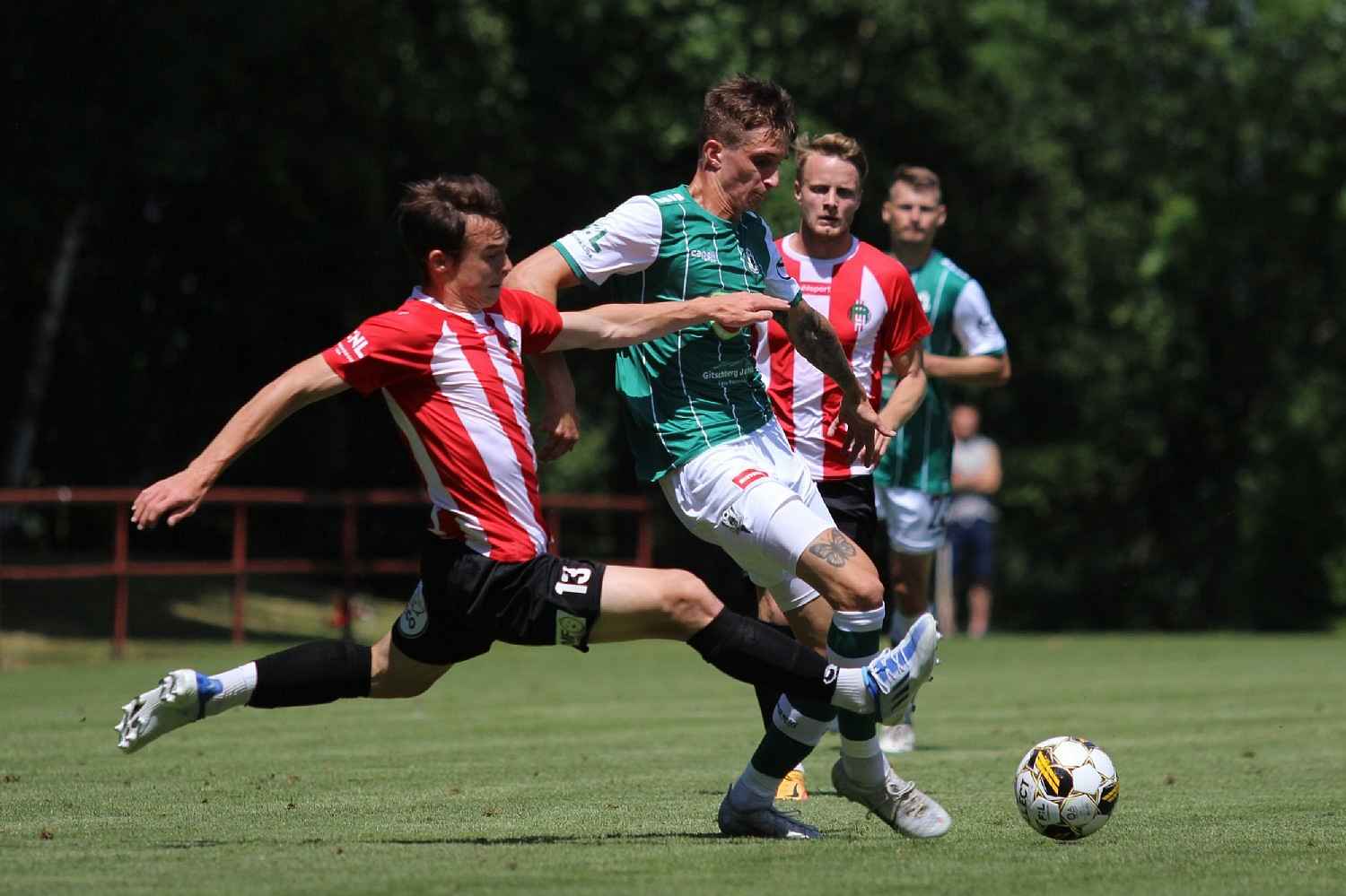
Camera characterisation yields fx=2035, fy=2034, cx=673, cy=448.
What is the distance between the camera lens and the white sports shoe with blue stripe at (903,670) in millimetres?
6527

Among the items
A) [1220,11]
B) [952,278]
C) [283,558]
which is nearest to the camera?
[952,278]

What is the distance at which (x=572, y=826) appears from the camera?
720 cm

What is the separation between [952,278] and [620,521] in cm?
1504

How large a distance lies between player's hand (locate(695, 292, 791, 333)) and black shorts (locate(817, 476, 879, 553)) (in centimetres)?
179

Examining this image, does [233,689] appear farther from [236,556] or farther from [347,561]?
[347,561]

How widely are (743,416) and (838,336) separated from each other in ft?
4.65

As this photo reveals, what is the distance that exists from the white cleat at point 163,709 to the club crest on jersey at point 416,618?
0.67 meters

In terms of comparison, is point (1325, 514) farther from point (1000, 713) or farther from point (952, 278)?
point (952, 278)

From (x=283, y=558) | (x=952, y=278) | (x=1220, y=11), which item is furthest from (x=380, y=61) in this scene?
(x=1220, y=11)

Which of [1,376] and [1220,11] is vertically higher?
[1220,11]

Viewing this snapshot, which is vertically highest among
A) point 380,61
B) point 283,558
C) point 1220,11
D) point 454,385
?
point 1220,11

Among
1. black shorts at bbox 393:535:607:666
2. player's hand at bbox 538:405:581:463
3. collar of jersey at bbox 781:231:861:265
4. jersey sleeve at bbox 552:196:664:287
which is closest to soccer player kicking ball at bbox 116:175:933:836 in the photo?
black shorts at bbox 393:535:607:666

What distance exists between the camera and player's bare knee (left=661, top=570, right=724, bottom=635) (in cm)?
640

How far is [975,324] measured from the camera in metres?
10.7
